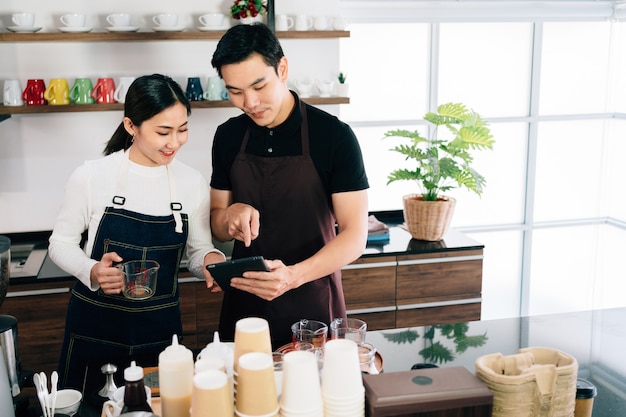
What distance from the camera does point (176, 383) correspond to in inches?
51.9

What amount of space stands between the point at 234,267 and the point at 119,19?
6.76 feet

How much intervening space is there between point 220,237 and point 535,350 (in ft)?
4.03

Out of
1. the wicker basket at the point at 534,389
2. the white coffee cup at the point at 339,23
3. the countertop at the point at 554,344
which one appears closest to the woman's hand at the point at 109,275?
the countertop at the point at 554,344

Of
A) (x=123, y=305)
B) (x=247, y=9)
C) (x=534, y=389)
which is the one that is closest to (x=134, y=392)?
(x=534, y=389)

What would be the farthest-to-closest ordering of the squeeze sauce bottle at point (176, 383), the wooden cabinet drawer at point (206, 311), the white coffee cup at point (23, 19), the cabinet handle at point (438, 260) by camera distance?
1. the cabinet handle at point (438, 260)
2. the wooden cabinet drawer at point (206, 311)
3. the white coffee cup at point (23, 19)
4. the squeeze sauce bottle at point (176, 383)

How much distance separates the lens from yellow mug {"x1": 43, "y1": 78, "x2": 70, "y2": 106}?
348cm

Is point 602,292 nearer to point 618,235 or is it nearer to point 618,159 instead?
point 618,235

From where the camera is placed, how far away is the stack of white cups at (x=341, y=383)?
128cm

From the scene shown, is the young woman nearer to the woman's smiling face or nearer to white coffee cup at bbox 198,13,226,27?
the woman's smiling face

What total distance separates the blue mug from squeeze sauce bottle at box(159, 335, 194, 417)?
250cm

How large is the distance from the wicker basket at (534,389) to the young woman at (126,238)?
113 cm

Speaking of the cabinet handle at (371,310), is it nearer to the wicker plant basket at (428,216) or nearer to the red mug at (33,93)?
the wicker plant basket at (428,216)

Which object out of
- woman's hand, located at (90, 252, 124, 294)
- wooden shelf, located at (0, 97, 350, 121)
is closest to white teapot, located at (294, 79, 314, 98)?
wooden shelf, located at (0, 97, 350, 121)

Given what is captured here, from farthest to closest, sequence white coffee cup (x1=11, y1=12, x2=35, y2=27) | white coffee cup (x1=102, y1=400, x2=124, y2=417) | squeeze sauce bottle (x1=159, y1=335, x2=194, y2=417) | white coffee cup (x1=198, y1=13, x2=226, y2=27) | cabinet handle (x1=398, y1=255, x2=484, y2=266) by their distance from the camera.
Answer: cabinet handle (x1=398, y1=255, x2=484, y2=266) → white coffee cup (x1=198, y1=13, x2=226, y2=27) → white coffee cup (x1=11, y1=12, x2=35, y2=27) → white coffee cup (x1=102, y1=400, x2=124, y2=417) → squeeze sauce bottle (x1=159, y1=335, x2=194, y2=417)
